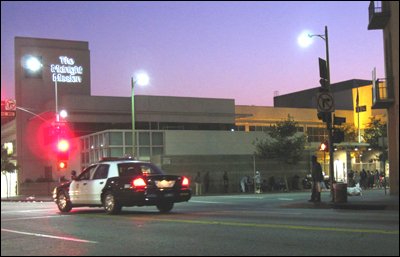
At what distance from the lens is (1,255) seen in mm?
6742

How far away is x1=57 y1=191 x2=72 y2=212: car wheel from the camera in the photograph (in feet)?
49.6

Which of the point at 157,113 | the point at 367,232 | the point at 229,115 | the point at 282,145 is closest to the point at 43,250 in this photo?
the point at 367,232

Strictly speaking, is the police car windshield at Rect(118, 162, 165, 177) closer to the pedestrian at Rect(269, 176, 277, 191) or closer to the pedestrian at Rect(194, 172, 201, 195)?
the pedestrian at Rect(194, 172, 201, 195)

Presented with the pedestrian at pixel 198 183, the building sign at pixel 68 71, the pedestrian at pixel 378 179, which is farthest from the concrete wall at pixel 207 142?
the building sign at pixel 68 71

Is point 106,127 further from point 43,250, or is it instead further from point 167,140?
point 43,250

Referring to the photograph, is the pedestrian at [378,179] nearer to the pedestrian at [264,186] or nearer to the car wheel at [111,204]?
the pedestrian at [264,186]

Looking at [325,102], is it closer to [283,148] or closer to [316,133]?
[283,148]

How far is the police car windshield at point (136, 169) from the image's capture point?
545 inches

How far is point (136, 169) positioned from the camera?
1402 cm

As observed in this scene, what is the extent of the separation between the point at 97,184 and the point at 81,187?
0.84 metres

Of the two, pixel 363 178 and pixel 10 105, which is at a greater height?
pixel 10 105

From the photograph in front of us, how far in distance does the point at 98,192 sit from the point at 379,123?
2048 inches

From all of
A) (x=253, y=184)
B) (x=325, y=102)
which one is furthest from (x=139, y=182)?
(x=253, y=184)

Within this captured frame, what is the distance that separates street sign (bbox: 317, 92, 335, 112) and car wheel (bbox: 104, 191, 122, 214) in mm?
6884
